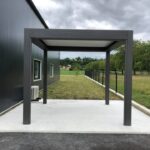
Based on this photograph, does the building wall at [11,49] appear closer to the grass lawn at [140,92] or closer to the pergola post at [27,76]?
the pergola post at [27,76]

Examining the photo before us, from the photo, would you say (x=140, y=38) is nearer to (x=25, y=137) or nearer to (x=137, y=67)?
(x=137, y=67)

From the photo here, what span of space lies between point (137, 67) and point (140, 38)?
29.7 ft

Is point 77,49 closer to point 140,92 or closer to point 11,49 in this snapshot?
point 11,49

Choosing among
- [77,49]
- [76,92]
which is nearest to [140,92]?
[76,92]

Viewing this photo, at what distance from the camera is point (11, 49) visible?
9195 mm

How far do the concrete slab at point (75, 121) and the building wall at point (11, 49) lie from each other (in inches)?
28.4

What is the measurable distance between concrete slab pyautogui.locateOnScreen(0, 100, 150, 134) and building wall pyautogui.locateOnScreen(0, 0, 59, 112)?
0.72 m

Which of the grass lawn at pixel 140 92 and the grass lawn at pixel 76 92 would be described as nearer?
the grass lawn at pixel 140 92

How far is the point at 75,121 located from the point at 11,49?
3.54 meters

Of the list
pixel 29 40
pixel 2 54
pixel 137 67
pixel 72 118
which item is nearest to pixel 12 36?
pixel 2 54

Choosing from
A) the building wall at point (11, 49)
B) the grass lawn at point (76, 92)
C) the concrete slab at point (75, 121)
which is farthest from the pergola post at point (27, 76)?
the grass lawn at point (76, 92)

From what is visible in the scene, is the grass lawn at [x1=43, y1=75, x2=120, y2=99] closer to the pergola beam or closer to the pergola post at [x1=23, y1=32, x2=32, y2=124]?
the pergola beam

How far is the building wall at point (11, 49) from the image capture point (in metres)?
8.16

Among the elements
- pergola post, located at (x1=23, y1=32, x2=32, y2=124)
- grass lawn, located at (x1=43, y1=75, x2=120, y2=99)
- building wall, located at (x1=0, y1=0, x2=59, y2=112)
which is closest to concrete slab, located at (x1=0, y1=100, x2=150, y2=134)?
pergola post, located at (x1=23, y1=32, x2=32, y2=124)
